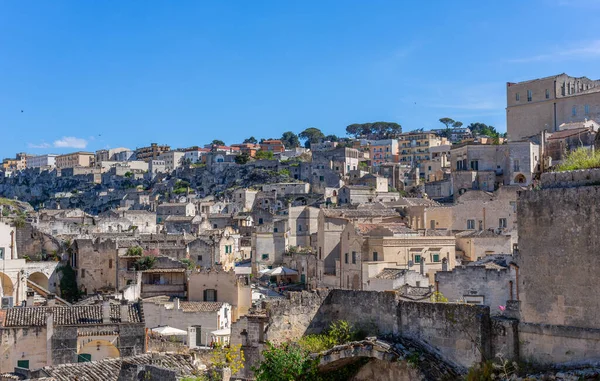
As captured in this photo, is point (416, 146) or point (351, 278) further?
point (416, 146)

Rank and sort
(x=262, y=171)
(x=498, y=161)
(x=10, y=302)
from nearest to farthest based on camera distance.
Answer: (x=10, y=302) < (x=498, y=161) < (x=262, y=171)

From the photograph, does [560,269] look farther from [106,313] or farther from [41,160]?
[41,160]

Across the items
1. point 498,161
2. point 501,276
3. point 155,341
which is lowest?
point 155,341

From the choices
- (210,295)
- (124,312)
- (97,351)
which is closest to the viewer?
(97,351)

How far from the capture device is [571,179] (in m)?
12.1

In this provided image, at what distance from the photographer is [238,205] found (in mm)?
Result: 80688

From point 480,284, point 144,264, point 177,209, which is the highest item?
point 177,209

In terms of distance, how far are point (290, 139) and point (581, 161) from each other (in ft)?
515

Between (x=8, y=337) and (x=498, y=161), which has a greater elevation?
(x=498, y=161)

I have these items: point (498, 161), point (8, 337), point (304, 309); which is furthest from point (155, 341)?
point (498, 161)

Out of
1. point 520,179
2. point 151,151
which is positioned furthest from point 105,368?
point 151,151

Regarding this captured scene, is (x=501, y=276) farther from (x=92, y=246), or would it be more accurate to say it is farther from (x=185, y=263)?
(x=92, y=246)

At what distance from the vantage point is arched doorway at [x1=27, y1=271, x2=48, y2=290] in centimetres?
3688

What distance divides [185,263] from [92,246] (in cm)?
536
